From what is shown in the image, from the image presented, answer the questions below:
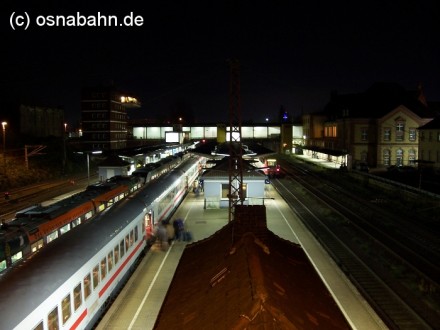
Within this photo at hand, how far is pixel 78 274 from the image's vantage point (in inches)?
352

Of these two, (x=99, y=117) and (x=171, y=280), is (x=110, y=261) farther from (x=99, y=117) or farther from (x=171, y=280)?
(x=99, y=117)

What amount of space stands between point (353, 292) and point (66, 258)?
8817mm

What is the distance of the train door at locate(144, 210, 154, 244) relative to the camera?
658 inches

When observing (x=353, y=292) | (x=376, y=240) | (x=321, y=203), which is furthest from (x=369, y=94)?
(x=353, y=292)

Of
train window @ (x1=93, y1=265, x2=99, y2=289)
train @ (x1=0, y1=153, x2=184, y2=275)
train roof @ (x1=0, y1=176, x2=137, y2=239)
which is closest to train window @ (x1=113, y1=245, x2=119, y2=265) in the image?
train @ (x1=0, y1=153, x2=184, y2=275)

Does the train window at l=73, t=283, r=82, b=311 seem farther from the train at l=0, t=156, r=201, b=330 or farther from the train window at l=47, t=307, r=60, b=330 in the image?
the train window at l=47, t=307, r=60, b=330

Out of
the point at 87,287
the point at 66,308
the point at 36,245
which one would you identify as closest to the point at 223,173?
the point at 36,245

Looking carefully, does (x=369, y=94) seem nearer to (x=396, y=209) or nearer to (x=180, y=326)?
(x=396, y=209)

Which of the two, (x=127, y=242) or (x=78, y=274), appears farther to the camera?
(x=127, y=242)

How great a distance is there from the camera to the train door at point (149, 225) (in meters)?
16.7

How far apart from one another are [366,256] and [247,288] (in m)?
12.9

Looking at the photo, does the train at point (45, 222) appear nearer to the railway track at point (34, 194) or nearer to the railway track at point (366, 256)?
the railway track at point (34, 194)

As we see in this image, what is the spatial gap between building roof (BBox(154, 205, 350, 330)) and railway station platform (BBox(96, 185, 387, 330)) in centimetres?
84

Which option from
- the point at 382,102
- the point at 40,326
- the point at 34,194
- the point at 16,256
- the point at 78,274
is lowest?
the point at 34,194
